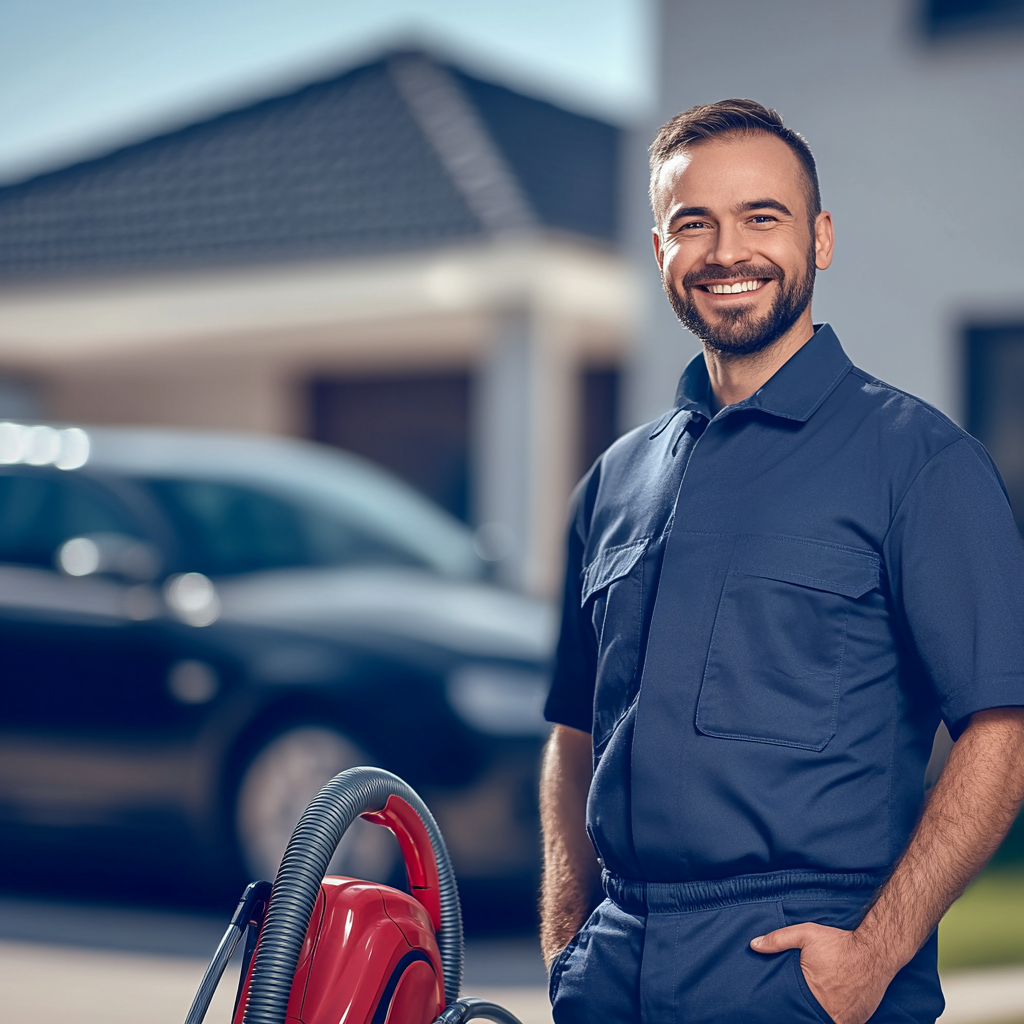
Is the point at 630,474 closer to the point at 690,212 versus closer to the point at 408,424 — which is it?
the point at 690,212

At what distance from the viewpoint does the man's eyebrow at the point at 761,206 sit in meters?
2.10

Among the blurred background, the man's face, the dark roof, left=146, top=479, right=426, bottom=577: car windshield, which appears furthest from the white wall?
the man's face

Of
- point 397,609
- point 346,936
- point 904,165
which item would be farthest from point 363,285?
point 346,936

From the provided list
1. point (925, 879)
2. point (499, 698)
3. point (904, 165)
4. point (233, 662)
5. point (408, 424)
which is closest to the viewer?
point (925, 879)

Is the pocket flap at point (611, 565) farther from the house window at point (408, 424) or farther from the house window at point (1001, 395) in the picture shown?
the house window at point (408, 424)

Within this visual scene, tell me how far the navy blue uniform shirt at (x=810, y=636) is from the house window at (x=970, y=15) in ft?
23.0

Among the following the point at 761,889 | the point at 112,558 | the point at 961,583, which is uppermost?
the point at 961,583

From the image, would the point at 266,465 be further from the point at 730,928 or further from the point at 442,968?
the point at 730,928

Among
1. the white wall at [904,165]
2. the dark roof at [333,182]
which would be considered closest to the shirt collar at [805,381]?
the white wall at [904,165]

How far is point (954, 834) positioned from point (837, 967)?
0.20 metres

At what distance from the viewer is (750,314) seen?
2104mm

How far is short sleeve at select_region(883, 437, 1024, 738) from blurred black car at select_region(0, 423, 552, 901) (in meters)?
3.54

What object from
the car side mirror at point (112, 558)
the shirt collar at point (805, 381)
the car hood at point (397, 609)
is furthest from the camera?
the car side mirror at point (112, 558)

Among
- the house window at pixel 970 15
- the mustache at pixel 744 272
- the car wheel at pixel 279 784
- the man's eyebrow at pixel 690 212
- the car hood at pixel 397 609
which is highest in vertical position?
the house window at pixel 970 15
